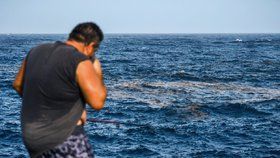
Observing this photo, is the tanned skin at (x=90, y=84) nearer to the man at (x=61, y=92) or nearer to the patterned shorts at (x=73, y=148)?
the man at (x=61, y=92)

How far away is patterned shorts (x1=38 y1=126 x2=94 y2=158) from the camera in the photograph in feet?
12.9

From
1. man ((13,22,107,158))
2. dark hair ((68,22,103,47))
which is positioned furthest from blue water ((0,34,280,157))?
dark hair ((68,22,103,47))

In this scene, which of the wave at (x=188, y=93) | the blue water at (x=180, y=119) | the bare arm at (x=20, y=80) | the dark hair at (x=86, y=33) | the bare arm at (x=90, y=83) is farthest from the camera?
the wave at (x=188, y=93)

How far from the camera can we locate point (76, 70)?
366cm

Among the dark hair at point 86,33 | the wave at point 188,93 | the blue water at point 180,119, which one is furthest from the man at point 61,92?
the wave at point 188,93

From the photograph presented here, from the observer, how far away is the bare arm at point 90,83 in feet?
12.0

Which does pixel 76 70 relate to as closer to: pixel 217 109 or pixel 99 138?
pixel 99 138

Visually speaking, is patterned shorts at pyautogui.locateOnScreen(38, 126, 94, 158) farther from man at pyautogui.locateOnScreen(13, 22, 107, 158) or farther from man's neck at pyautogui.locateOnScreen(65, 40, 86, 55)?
man's neck at pyautogui.locateOnScreen(65, 40, 86, 55)

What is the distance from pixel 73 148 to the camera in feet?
13.1

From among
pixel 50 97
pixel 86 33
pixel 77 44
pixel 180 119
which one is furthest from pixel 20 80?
pixel 180 119

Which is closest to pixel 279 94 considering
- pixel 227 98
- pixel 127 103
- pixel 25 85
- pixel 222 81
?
pixel 227 98

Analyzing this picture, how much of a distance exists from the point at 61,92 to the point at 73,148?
58cm

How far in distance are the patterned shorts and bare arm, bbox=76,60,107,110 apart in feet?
1.35

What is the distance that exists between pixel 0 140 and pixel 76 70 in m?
12.0
